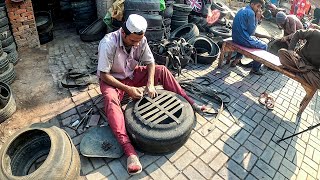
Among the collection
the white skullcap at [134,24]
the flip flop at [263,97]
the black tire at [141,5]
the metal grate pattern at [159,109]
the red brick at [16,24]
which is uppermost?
the white skullcap at [134,24]

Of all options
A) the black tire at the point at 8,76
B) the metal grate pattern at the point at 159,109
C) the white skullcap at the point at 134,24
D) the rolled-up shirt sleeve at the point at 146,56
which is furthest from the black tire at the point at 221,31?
the black tire at the point at 8,76

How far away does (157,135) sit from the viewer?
10.5 ft

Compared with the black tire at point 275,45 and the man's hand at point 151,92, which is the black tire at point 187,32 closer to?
the black tire at point 275,45

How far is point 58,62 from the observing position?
5793 mm

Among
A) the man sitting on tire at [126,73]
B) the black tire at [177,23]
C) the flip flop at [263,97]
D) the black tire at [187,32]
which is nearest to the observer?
the man sitting on tire at [126,73]

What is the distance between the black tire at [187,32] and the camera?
6.94m

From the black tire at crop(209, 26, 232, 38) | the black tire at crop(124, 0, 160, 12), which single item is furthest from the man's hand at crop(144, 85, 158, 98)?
the black tire at crop(209, 26, 232, 38)

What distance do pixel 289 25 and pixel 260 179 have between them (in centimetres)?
570

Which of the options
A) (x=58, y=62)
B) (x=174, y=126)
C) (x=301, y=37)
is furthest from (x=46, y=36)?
(x=301, y=37)

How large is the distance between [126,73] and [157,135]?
139 centimetres

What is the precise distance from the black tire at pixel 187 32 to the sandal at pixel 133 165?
467 cm

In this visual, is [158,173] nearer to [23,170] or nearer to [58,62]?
[23,170]

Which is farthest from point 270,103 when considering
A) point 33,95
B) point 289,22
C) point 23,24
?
point 23,24

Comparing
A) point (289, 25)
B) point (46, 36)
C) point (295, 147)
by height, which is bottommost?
point (295, 147)
